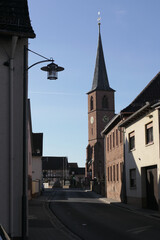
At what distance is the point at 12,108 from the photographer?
1217 centimetres

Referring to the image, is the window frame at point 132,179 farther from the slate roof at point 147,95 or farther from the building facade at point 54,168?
the building facade at point 54,168

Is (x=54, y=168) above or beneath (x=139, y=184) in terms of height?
above

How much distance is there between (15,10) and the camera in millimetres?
12453

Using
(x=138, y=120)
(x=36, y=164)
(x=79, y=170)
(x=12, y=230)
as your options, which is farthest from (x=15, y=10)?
(x=79, y=170)

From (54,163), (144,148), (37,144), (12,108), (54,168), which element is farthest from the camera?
(54,163)

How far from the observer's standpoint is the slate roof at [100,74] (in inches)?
4195

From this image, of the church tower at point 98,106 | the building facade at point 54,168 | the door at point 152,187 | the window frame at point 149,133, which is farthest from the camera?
the building facade at point 54,168

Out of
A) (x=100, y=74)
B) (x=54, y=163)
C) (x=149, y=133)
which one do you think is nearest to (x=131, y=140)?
(x=149, y=133)

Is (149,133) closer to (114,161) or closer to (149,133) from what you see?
(149,133)

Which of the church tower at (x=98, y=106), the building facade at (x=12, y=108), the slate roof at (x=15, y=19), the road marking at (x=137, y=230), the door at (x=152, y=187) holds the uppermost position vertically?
the church tower at (x=98, y=106)

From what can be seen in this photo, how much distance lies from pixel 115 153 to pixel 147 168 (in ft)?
36.0

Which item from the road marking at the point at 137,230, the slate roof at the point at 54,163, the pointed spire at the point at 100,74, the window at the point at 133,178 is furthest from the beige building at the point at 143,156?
the slate roof at the point at 54,163

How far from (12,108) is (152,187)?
15.7 m

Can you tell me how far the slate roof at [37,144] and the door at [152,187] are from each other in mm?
26801
